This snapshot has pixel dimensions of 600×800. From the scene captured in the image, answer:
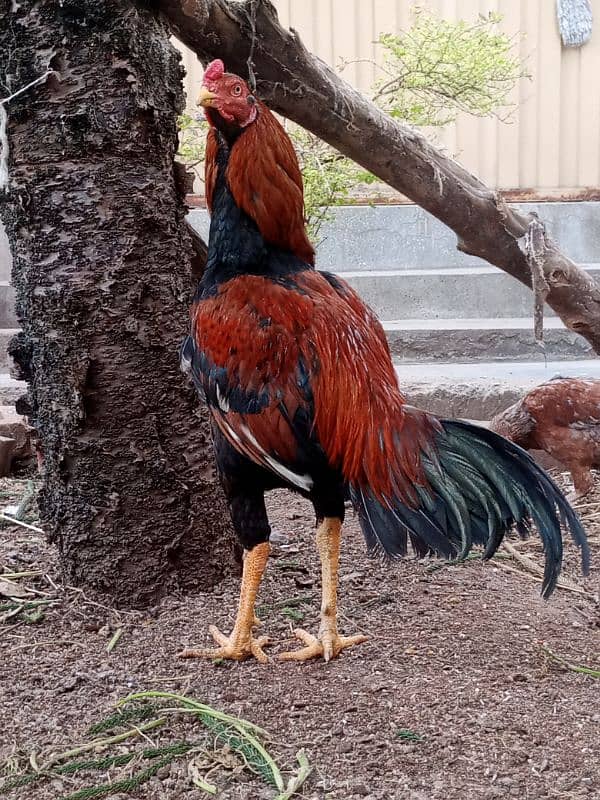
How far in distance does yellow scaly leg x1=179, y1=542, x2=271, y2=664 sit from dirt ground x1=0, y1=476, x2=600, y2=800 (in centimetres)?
4

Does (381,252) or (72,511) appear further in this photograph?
(381,252)

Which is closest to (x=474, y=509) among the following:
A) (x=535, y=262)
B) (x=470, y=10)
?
(x=535, y=262)

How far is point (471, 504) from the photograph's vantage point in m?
2.27

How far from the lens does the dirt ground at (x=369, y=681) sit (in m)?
1.98

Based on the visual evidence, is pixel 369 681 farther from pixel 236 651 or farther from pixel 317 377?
pixel 317 377

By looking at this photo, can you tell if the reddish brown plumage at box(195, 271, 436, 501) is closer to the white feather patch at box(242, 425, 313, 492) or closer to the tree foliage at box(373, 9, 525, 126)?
the white feather patch at box(242, 425, 313, 492)

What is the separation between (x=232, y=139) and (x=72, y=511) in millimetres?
1328

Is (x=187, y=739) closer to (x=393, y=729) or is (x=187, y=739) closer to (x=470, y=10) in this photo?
(x=393, y=729)

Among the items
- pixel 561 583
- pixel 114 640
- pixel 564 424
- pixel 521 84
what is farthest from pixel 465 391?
pixel 521 84

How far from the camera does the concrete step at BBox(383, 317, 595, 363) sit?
6.62 meters

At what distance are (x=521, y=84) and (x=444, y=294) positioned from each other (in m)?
2.01

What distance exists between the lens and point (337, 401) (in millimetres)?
2303

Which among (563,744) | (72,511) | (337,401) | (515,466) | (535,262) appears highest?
(535,262)

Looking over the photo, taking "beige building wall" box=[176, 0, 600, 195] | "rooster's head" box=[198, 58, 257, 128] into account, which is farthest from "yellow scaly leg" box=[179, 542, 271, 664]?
"beige building wall" box=[176, 0, 600, 195]
